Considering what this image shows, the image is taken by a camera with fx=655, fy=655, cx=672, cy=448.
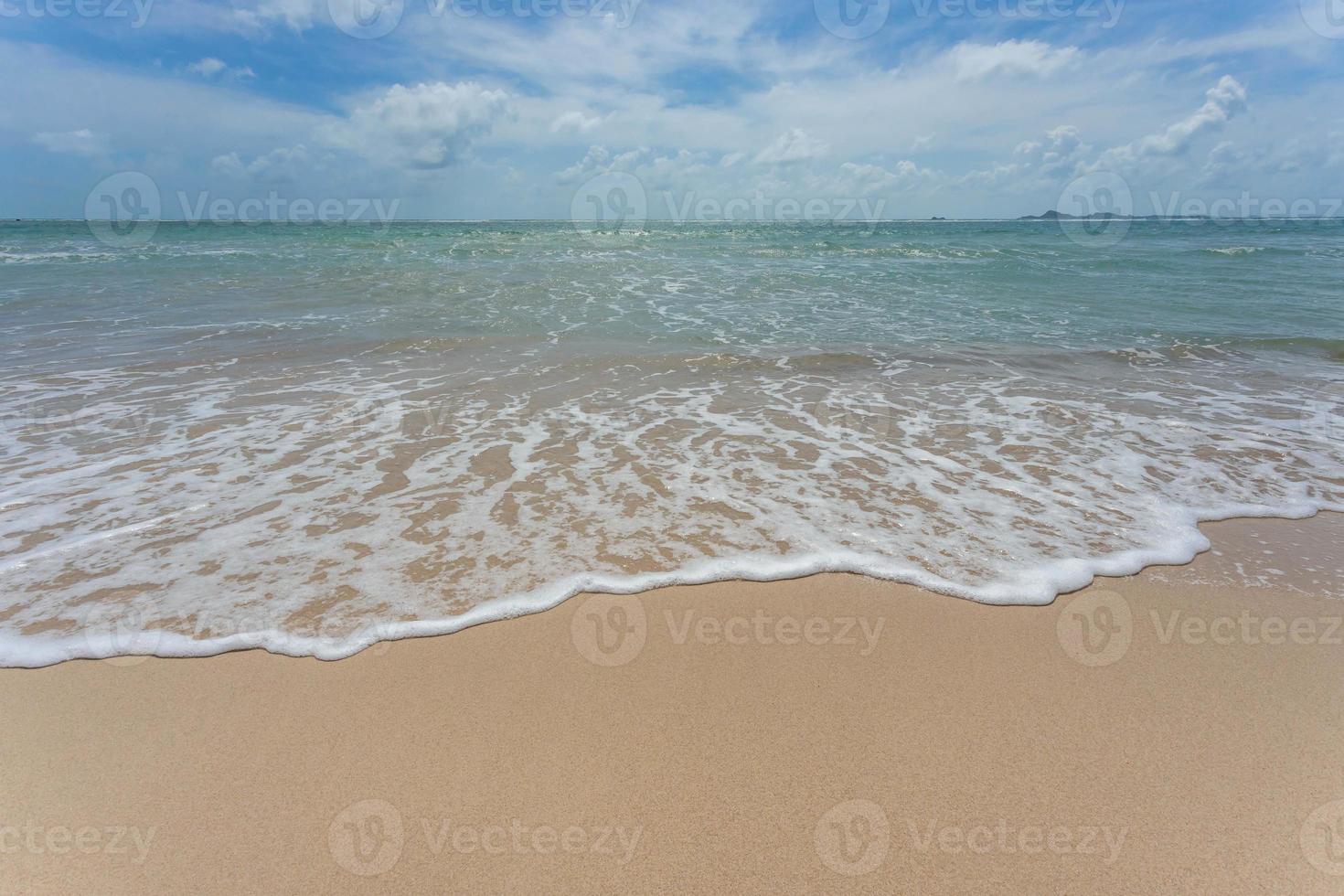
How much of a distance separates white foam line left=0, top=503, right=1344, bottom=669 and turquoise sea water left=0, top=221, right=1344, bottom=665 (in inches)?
0.7

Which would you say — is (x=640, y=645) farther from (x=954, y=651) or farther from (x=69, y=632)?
(x=69, y=632)

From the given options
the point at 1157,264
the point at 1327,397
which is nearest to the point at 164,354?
the point at 1327,397

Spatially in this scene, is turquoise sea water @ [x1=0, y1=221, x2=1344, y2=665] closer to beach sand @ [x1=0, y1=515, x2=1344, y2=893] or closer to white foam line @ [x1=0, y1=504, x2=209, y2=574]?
white foam line @ [x1=0, y1=504, x2=209, y2=574]

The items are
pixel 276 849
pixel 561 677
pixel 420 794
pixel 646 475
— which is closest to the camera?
pixel 276 849

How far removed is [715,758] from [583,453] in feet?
10.3

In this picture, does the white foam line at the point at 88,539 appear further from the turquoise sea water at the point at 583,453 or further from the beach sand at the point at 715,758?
the beach sand at the point at 715,758

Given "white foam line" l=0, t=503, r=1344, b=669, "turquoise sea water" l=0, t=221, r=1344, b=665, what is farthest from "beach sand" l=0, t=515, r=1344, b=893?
"turquoise sea water" l=0, t=221, r=1344, b=665

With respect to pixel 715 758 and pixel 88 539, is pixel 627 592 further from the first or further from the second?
pixel 88 539

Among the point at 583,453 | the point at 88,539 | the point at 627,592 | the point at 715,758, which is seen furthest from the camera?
the point at 583,453

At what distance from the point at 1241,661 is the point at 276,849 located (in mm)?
3670

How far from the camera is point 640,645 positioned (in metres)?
2.87

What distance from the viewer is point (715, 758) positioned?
225cm

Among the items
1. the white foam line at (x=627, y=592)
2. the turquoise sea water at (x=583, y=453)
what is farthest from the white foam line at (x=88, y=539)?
the white foam line at (x=627, y=592)

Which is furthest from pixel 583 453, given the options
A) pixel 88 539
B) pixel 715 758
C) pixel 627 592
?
pixel 715 758
